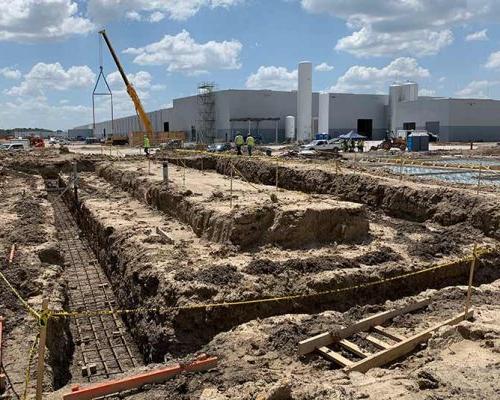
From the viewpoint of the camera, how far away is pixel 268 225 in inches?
472

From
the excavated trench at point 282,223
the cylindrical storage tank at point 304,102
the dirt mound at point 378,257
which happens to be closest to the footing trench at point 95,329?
the excavated trench at point 282,223

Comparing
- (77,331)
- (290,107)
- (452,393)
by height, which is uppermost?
(290,107)

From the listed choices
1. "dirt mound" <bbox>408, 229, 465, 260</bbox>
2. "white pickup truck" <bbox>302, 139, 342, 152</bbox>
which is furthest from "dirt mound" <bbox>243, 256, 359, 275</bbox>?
"white pickup truck" <bbox>302, 139, 342, 152</bbox>

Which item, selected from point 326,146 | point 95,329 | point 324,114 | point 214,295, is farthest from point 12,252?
point 324,114

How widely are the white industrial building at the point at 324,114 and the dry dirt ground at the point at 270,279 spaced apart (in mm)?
40197

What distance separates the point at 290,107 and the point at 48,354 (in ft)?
188

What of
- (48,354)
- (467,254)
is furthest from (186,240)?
(467,254)

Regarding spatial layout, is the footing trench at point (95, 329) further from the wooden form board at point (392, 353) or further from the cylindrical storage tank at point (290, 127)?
the cylindrical storage tank at point (290, 127)

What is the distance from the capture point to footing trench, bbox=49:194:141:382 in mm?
8883

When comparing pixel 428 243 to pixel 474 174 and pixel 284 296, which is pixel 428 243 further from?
pixel 474 174

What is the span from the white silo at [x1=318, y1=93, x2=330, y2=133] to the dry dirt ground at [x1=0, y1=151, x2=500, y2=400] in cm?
4249

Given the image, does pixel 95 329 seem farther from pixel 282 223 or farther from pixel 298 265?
pixel 282 223

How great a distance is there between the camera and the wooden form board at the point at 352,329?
6773mm

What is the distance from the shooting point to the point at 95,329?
33.8 ft
